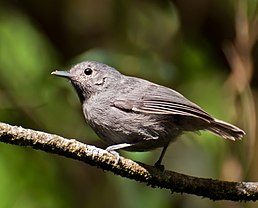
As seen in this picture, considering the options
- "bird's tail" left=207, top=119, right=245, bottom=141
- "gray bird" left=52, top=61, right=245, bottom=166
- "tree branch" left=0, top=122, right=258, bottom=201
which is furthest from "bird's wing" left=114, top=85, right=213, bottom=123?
"tree branch" left=0, top=122, right=258, bottom=201

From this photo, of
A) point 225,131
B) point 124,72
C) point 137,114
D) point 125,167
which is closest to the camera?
point 125,167

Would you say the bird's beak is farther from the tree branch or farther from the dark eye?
the tree branch

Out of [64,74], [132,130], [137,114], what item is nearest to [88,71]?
[64,74]

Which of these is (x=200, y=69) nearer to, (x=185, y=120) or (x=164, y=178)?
(x=185, y=120)

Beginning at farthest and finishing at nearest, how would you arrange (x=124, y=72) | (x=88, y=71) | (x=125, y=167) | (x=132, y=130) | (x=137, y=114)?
(x=124, y=72), (x=88, y=71), (x=137, y=114), (x=132, y=130), (x=125, y=167)

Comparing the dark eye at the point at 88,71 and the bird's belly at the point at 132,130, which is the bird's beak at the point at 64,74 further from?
the bird's belly at the point at 132,130

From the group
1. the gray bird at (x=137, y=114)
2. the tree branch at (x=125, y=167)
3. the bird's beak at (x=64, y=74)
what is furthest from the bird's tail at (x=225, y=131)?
the bird's beak at (x=64, y=74)

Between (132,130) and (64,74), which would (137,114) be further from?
(64,74)
